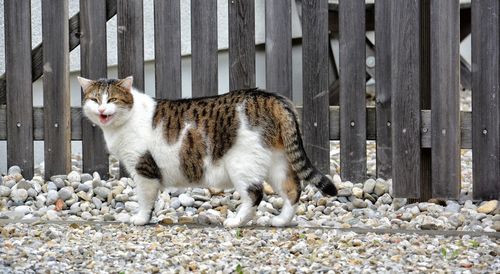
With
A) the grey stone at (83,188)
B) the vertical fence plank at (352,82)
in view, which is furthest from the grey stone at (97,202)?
the vertical fence plank at (352,82)

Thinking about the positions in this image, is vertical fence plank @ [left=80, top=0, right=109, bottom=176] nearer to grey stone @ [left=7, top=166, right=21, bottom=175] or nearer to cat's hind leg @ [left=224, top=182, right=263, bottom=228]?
grey stone @ [left=7, top=166, right=21, bottom=175]

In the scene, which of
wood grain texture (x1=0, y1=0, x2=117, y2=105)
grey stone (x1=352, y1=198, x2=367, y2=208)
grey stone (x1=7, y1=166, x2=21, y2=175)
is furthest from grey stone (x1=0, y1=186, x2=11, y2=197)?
grey stone (x1=352, y1=198, x2=367, y2=208)

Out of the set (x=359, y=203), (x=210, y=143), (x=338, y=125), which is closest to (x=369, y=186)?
(x=359, y=203)

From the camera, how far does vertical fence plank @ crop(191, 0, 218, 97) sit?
652 centimetres

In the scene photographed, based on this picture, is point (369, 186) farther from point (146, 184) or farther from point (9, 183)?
point (9, 183)

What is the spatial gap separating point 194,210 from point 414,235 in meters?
1.83

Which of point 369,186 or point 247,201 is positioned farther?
point 369,186

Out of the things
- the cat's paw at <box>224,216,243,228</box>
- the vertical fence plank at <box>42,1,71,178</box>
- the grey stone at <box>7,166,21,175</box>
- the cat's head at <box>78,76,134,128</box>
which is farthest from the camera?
the grey stone at <box>7,166,21,175</box>

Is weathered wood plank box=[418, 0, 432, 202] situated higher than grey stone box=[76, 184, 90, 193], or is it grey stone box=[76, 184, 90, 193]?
weathered wood plank box=[418, 0, 432, 202]

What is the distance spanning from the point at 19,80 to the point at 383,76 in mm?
2574

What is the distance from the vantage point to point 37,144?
8.48 m

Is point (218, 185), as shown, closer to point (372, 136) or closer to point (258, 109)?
point (258, 109)

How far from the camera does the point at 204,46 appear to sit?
6.55m

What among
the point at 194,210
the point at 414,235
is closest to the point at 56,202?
the point at 194,210
